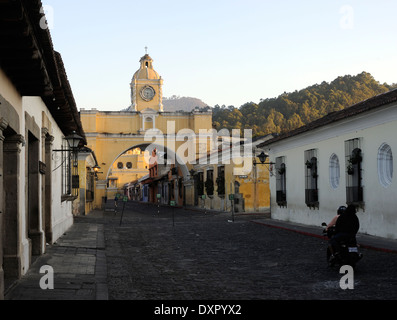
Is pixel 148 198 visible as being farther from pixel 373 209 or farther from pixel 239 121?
pixel 373 209

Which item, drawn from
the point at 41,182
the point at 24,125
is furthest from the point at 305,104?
the point at 24,125

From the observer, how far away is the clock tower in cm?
4962

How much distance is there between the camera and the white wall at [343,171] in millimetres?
14078

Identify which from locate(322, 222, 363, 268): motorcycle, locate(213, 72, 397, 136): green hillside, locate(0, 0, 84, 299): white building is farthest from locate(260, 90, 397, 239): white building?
locate(213, 72, 397, 136): green hillside

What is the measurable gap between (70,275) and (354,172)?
9.98 m

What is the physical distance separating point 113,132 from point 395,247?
119 feet

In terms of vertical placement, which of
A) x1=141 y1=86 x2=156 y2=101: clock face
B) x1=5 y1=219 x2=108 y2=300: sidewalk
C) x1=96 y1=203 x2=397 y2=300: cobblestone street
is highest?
x1=141 y1=86 x2=156 y2=101: clock face

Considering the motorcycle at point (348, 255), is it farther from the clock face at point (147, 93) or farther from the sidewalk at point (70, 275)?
the clock face at point (147, 93)

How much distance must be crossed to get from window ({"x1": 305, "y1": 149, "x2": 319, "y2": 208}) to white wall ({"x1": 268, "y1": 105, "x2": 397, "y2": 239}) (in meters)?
0.26

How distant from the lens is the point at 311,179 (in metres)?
19.7

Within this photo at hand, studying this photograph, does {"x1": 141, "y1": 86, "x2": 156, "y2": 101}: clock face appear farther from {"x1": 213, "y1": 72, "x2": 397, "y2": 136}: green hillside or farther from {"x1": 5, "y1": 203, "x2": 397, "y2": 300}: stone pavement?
{"x1": 5, "y1": 203, "x2": 397, "y2": 300}: stone pavement

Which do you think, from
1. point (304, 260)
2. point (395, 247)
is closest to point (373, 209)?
point (395, 247)

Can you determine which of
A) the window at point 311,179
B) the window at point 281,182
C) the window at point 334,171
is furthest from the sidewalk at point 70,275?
the window at point 281,182

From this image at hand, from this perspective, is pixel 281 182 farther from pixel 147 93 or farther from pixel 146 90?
pixel 146 90
